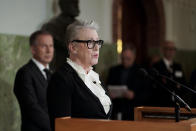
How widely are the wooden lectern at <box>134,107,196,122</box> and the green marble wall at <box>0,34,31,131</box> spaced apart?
A: 2942mm

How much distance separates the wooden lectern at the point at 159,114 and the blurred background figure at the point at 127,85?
410cm

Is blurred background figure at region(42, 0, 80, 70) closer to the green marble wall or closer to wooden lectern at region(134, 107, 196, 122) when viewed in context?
the green marble wall

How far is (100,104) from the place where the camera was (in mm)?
3184

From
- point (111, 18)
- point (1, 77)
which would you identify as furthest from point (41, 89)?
point (111, 18)

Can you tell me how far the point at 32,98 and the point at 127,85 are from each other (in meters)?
3.06

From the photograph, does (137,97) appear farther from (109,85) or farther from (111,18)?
(111,18)

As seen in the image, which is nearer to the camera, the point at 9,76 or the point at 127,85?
the point at 9,76

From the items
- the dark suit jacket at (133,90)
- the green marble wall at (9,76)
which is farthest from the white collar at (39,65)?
the dark suit jacket at (133,90)

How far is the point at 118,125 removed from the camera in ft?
8.36

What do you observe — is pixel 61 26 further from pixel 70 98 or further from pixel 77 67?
pixel 70 98

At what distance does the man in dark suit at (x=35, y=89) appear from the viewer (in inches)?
189

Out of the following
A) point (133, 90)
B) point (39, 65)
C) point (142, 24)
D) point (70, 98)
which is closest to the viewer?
point (70, 98)

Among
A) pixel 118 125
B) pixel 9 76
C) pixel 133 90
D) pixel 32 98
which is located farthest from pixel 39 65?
pixel 118 125

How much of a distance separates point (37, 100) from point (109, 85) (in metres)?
3.11
